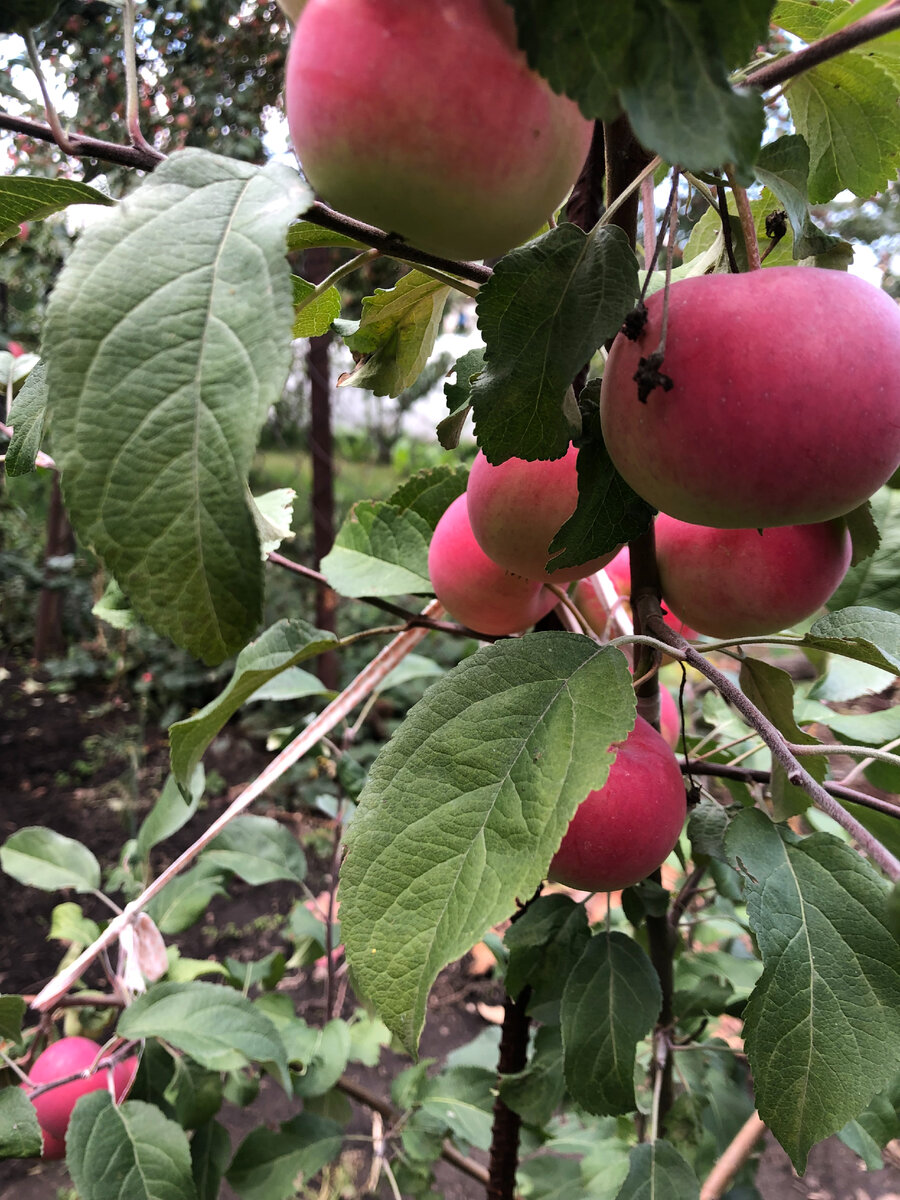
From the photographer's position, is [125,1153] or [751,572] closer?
[751,572]

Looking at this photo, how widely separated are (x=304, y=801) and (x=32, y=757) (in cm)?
100

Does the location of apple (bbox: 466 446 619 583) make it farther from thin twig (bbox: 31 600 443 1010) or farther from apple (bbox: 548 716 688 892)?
thin twig (bbox: 31 600 443 1010)

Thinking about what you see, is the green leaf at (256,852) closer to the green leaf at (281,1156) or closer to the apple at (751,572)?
the green leaf at (281,1156)

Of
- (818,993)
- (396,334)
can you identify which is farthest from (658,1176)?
(396,334)

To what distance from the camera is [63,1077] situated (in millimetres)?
739

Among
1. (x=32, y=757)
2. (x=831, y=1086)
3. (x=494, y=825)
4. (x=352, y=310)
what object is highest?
(x=494, y=825)

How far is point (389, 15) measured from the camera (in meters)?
0.23

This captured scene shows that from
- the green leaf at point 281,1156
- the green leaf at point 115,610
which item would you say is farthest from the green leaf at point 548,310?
the green leaf at point 281,1156

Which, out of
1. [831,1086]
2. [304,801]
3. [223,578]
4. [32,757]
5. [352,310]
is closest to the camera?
[223,578]

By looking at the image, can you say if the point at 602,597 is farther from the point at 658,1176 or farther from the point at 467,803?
the point at 658,1176

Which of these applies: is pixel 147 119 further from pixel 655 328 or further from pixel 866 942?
pixel 866 942

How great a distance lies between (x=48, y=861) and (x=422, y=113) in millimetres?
1013

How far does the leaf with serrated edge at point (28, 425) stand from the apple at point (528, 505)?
0.80ft

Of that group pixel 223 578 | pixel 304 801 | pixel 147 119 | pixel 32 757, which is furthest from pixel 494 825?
pixel 147 119
